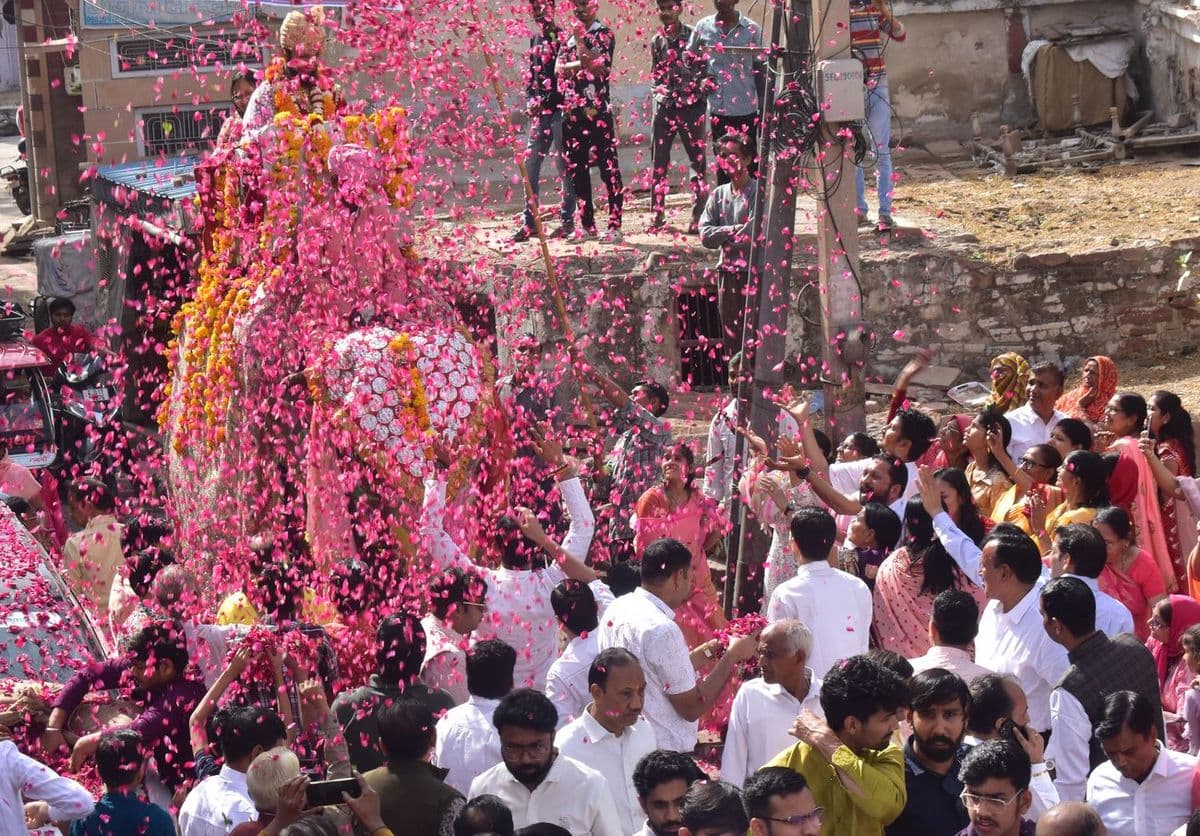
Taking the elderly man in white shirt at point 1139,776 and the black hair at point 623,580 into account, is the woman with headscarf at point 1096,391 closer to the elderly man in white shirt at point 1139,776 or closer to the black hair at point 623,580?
the black hair at point 623,580

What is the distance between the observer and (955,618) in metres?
6.91

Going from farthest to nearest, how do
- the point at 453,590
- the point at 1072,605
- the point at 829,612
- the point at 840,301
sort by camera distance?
the point at 840,301
the point at 453,590
the point at 829,612
the point at 1072,605

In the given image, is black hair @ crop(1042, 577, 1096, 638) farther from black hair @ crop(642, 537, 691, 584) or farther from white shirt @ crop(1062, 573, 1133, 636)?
black hair @ crop(642, 537, 691, 584)

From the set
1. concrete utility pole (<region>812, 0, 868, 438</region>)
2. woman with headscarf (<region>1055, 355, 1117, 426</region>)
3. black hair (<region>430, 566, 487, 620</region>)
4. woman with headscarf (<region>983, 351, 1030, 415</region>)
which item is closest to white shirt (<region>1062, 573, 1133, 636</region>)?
black hair (<region>430, 566, 487, 620</region>)

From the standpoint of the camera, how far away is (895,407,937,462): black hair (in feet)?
30.4

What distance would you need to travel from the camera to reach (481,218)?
16109 mm

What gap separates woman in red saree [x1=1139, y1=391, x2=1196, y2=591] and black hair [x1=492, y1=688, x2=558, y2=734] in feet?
13.2

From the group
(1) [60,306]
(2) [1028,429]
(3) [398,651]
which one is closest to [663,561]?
(3) [398,651]

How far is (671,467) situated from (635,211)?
6776mm

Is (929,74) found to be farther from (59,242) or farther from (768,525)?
(768,525)

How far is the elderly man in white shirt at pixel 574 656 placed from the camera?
7.39m

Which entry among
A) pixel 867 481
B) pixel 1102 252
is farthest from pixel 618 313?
pixel 867 481

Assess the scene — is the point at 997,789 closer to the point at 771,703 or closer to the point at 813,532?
the point at 771,703

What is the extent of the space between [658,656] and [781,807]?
5.20ft
